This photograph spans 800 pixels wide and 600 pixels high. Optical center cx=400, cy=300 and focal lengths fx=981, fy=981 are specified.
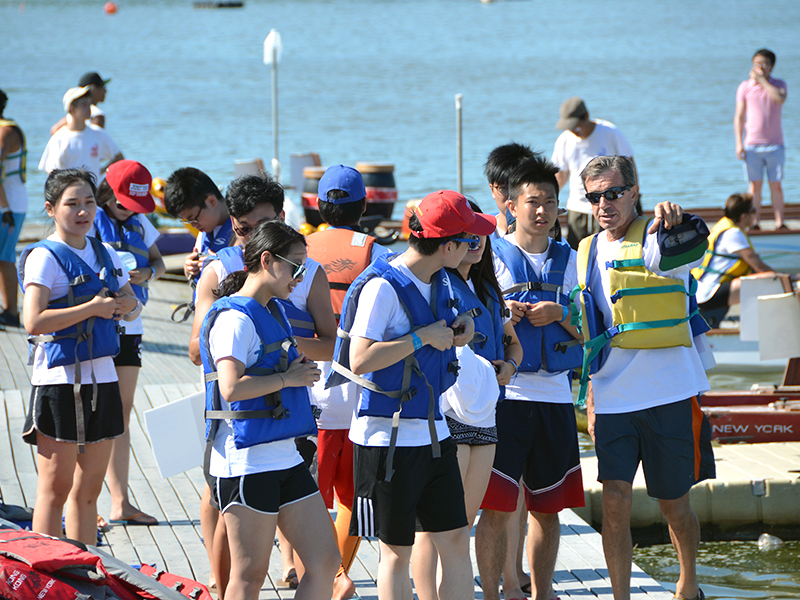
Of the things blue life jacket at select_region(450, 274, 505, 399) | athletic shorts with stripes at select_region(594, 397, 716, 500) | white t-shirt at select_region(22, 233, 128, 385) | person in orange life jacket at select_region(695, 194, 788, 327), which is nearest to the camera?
blue life jacket at select_region(450, 274, 505, 399)

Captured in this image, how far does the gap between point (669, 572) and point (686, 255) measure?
8.28ft

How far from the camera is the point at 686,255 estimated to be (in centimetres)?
393

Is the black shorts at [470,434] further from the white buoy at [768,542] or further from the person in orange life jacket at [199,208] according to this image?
the white buoy at [768,542]

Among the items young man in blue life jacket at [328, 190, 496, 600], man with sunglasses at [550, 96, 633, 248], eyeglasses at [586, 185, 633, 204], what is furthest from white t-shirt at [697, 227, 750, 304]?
young man in blue life jacket at [328, 190, 496, 600]

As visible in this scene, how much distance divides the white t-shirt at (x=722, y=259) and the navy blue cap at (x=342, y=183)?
5.10 meters

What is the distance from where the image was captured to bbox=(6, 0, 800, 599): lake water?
29.1 m

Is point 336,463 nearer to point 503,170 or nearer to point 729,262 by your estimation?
point 503,170

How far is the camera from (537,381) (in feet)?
13.6

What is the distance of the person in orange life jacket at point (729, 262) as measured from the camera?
8.38 metres

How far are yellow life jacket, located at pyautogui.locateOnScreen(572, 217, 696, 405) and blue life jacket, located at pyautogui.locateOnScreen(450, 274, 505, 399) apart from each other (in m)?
0.50

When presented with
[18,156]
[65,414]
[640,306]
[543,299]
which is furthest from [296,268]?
[18,156]

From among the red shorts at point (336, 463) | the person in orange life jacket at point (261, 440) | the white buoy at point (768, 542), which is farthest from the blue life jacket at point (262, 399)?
the white buoy at point (768, 542)

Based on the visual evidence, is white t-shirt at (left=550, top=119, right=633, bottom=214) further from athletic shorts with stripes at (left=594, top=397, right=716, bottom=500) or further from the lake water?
athletic shorts with stripes at (left=594, top=397, right=716, bottom=500)

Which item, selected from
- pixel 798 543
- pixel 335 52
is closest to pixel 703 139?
pixel 798 543
